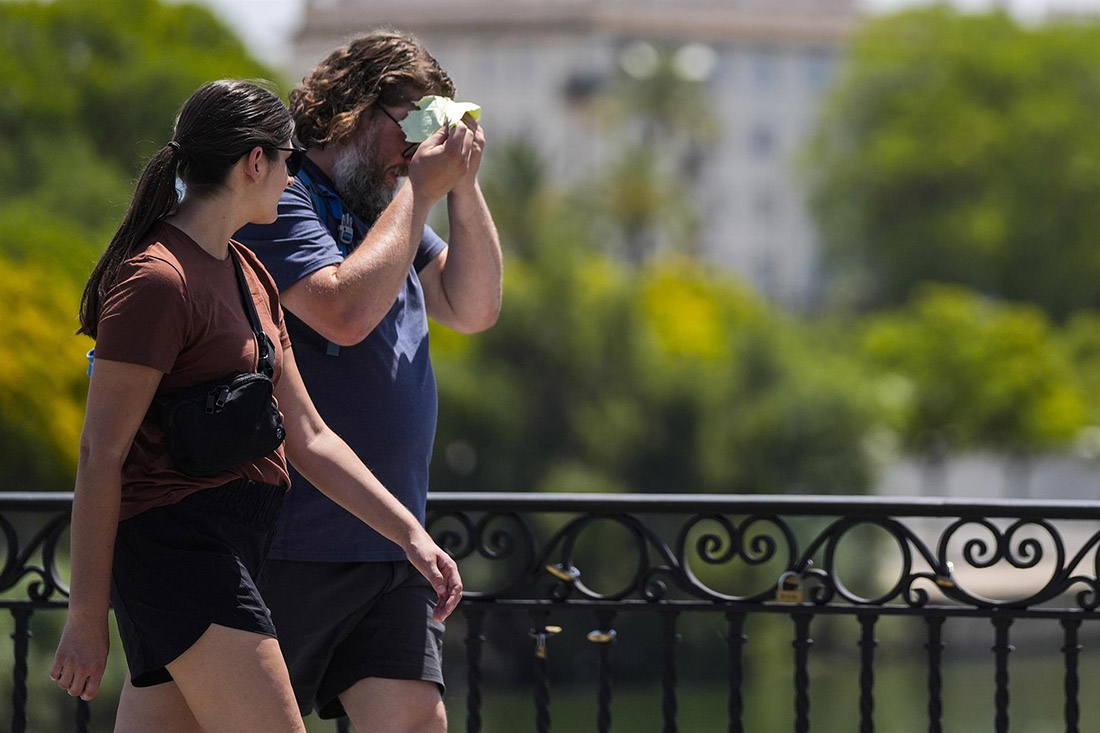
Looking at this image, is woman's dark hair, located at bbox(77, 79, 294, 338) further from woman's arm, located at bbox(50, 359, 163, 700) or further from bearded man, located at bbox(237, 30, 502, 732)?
bearded man, located at bbox(237, 30, 502, 732)

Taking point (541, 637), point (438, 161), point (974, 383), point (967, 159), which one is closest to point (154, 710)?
point (438, 161)

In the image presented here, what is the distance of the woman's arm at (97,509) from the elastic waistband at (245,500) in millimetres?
144

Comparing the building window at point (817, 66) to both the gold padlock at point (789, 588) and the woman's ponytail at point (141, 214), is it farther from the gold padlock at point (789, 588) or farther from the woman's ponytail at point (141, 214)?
the woman's ponytail at point (141, 214)

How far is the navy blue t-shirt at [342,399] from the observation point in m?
2.70

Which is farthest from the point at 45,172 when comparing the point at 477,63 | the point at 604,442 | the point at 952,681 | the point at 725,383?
the point at 477,63

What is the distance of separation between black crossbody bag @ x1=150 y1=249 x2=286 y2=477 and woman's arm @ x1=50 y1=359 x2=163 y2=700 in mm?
63

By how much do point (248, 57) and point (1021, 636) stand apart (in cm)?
1949

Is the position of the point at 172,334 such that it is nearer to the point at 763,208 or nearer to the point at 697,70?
the point at 697,70

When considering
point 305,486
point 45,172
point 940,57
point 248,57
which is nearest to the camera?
point 305,486

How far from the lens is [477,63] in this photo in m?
67.0

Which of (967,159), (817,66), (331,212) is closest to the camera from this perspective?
(331,212)

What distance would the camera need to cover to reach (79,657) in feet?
7.14

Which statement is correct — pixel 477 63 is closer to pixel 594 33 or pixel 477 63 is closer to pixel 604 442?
pixel 594 33

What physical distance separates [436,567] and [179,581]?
1.41 ft
